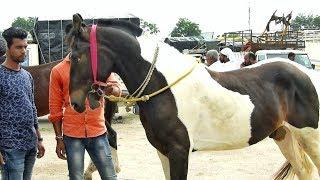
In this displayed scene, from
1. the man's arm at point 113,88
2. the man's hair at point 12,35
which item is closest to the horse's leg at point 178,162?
the man's arm at point 113,88

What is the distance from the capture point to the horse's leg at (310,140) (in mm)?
4594

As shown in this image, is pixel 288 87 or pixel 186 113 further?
pixel 288 87

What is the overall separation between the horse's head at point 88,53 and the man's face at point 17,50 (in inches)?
13.7

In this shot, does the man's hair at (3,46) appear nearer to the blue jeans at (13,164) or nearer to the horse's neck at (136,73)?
the blue jeans at (13,164)

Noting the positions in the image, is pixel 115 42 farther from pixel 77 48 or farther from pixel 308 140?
pixel 308 140

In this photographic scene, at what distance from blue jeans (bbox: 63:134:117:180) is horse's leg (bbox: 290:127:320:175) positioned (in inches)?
70.2

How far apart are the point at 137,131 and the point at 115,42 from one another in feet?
24.0

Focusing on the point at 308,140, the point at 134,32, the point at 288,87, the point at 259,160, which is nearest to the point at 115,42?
the point at 134,32

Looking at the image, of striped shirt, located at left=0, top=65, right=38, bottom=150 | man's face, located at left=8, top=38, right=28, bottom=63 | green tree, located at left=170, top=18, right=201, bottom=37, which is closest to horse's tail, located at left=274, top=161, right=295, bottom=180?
striped shirt, located at left=0, top=65, right=38, bottom=150

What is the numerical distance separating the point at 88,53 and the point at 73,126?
2.16 ft

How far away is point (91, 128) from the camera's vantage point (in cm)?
400

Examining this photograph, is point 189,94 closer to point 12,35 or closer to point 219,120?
point 219,120

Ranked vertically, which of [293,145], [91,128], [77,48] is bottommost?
[293,145]

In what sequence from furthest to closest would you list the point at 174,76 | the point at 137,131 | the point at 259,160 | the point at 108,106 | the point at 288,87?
1. the point at 137,131
2. the point at 259,160
3. the point at 108,106
4. the point at 288,87
5. the point at 174,76
